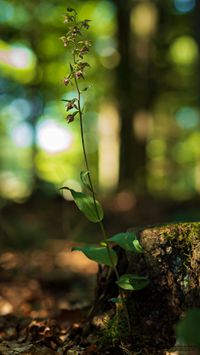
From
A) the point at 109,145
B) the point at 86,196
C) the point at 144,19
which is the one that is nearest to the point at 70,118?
the point at 86,196

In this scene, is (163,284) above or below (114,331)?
above

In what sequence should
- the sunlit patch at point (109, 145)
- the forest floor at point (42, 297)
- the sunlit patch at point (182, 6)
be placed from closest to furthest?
the forest floor at point (42, 297) < the sunlit patch at point (109, 145) < the sunlit patch at point (182, 6)

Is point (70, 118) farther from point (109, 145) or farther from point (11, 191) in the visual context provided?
point (109, 145)

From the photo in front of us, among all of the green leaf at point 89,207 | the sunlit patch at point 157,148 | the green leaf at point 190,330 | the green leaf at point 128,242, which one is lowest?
the green leaf at point 190,330

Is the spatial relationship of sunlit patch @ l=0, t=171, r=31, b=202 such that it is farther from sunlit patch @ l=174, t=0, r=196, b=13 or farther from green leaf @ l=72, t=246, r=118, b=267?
green leaf @ l=72, t=246, r=118, b=267

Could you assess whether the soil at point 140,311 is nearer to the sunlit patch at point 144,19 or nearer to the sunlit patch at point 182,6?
the sunlit patch at point 144,19

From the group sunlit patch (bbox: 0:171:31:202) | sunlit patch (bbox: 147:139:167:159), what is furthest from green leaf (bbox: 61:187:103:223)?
sunlit patch (bbox: 147:139:167:159)

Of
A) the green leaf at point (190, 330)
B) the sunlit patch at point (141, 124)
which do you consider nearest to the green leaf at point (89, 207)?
the green leaf at point (190, 330)

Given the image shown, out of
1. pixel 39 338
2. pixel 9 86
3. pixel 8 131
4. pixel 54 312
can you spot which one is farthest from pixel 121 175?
pixel 8 131
